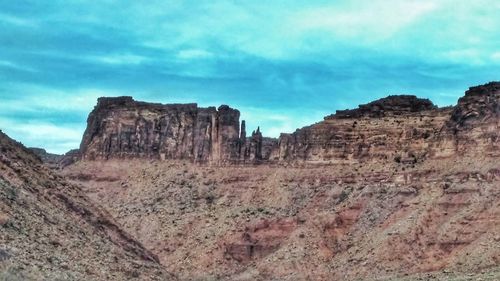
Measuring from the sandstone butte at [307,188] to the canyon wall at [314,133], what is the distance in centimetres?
16

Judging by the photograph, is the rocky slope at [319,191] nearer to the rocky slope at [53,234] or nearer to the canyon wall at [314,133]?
the canyon wall at [314,133]

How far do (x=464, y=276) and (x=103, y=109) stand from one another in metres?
71.6

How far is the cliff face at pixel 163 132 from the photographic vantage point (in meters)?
122

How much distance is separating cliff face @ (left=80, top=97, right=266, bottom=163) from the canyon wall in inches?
5.0

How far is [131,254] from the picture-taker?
4981cm

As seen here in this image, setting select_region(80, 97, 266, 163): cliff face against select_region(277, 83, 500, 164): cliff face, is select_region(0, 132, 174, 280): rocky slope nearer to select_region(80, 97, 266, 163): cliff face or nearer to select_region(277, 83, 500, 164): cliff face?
select_region(277, 83, 500, 164): cliff face

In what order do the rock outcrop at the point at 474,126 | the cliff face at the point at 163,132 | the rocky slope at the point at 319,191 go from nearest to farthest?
the rocky slope at the point at 319,191 → the rock outcrop at the point at 474,126 → the cliff face at the point at 163,132

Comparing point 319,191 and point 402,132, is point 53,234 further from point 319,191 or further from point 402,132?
point 402,132

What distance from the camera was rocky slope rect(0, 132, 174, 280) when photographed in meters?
39.3

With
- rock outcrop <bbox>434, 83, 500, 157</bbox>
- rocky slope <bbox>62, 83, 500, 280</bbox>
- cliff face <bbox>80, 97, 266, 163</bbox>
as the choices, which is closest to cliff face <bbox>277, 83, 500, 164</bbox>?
rock outcrop <bbox>434, 83, 500, 157</bbox>

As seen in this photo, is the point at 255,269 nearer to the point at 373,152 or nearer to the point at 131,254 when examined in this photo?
the point at 373,152

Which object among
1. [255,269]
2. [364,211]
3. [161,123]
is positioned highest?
[161,123]

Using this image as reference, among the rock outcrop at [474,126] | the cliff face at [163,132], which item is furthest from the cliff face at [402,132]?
the cliff face at [163,132]

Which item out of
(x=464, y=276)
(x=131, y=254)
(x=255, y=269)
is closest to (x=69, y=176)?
(x=255, y=269)
